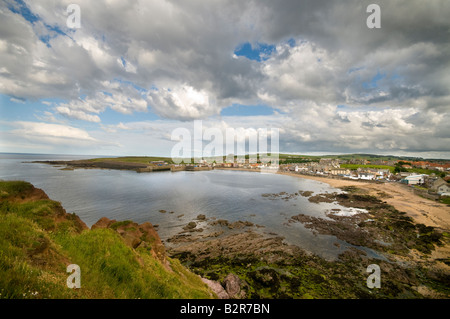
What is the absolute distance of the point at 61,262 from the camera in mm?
6832

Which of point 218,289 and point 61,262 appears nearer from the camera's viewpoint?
point 61,262

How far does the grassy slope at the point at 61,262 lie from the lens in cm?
463

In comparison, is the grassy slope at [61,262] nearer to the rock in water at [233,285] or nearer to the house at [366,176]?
the rock in water at [233,285]

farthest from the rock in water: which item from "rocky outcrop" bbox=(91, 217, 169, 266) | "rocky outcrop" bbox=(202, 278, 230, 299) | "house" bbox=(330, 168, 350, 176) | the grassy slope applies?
"house" bbox=(330, 168, 350, 176)

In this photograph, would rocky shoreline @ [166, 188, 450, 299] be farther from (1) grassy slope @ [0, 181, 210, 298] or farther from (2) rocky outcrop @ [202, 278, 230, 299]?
(1) grassy slope @ [0, 181, 210, 298]

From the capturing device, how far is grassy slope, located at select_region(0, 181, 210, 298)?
4.63 metres

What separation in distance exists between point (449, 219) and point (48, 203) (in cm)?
5840

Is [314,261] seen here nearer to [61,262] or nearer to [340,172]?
[61,262]

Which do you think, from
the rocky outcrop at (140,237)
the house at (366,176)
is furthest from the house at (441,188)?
the rocky outcrop at (140,237)

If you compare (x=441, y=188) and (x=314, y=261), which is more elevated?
(x=441, y=188)

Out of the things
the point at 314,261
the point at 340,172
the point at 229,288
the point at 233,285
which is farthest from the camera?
the point at 340,172

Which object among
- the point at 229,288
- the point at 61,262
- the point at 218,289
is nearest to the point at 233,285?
the point at 229,288
